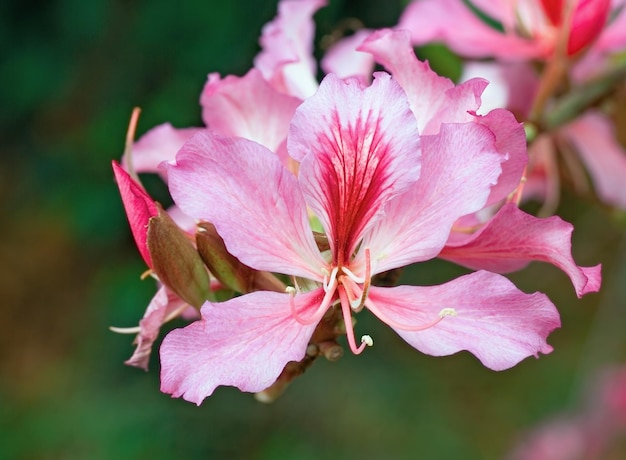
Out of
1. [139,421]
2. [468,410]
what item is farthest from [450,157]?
[468,410]

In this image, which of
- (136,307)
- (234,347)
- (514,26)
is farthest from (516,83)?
(136,307)

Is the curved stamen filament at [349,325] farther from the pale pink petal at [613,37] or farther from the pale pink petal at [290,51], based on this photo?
the pale pink petal at [613,37]

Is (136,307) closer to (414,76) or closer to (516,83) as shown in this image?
(516,83)

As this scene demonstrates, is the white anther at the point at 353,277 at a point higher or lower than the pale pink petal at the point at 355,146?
lower

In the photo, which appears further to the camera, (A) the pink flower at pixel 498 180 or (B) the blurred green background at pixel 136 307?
(B) the blurred green background at pixel 136 307

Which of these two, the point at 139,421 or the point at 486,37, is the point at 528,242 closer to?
the point at 486,37

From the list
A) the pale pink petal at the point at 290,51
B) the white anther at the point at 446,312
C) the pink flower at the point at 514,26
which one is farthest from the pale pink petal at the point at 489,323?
the pink flower at the point at 514,26
